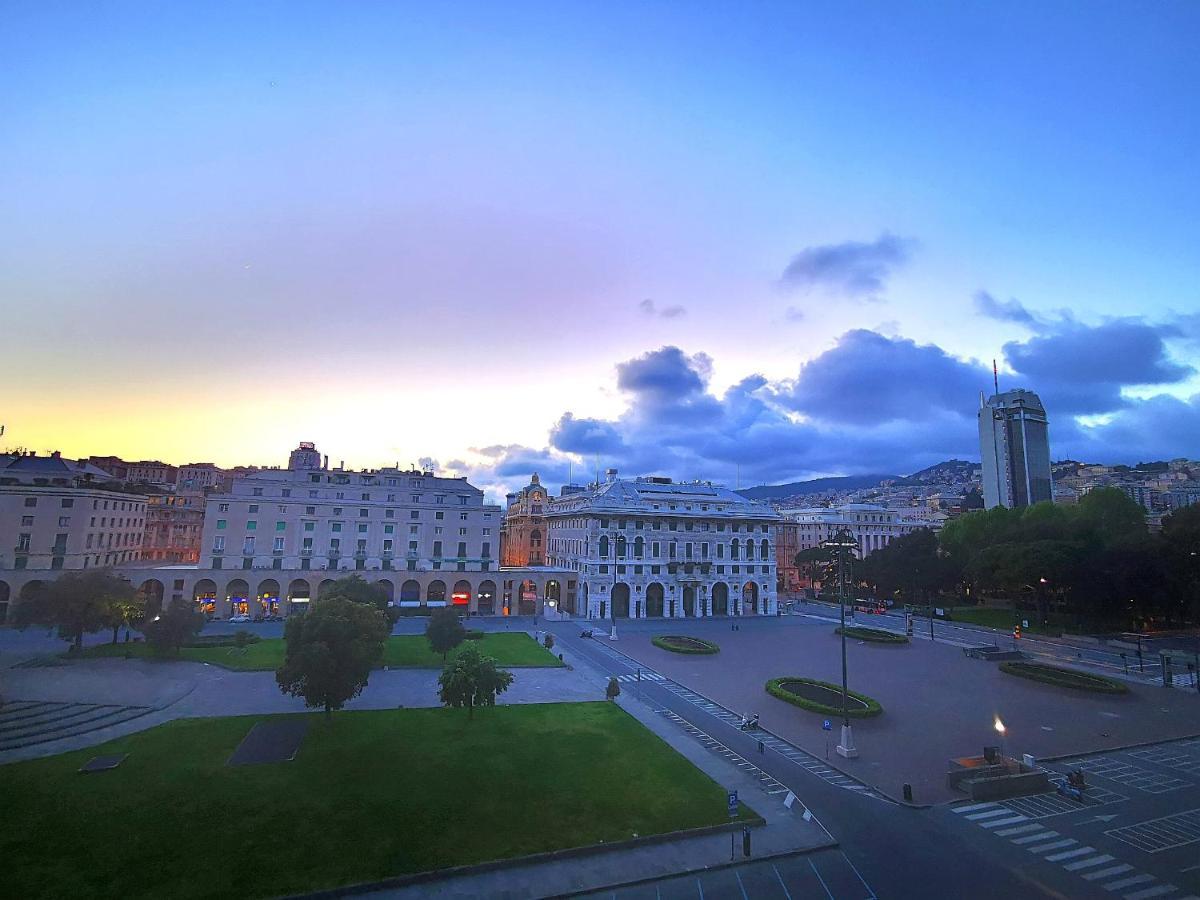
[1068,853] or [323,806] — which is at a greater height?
[323,806]

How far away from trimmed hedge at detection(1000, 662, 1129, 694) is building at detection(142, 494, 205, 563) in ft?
360

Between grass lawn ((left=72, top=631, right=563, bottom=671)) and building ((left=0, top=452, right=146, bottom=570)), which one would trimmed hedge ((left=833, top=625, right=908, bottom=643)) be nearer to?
grass lawn ((left=72, top=631, right=563, bottom=671))

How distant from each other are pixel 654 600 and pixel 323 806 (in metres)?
66.6

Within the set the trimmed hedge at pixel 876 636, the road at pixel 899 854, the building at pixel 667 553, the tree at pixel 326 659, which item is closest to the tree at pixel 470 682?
the tree at pixel 326 659

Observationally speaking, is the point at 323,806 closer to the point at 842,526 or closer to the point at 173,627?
the point at 173,627

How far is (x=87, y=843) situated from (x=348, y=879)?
8.83 m

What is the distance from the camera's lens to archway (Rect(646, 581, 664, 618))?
3391 inches

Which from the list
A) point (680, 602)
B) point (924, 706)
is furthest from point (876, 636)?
Result: point (924, 706)

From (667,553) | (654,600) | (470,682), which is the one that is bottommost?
(470,682)

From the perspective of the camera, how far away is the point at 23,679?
40344 mm

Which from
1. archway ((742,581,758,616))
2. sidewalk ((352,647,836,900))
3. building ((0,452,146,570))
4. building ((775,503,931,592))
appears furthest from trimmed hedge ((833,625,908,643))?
building ((0,452,146,570))

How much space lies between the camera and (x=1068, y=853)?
71.7 ft

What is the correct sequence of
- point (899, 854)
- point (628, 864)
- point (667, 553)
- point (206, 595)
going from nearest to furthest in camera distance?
point (628, 864) < point (899, 854) < point (206, 595) < point (667, 553)

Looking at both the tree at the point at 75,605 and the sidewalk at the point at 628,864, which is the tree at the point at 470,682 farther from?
the tree at the point at 75,605
